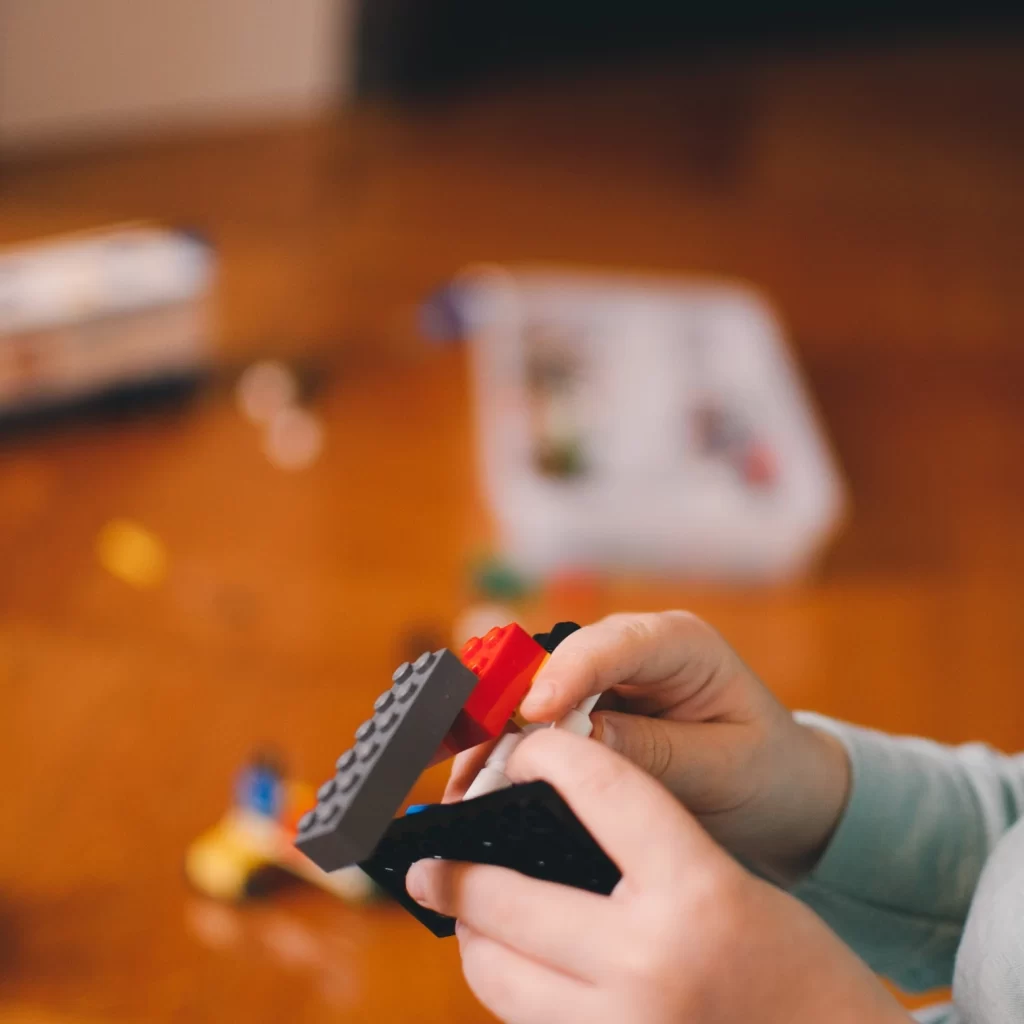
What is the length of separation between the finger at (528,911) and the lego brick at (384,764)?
3 centimetres

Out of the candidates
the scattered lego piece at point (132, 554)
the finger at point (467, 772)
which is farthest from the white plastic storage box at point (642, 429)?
the finger at point (467, 772)

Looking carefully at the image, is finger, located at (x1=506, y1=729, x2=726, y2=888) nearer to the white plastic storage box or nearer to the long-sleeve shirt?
the long-sleeve shirt

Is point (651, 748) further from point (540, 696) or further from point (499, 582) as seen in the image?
point (499, 582)

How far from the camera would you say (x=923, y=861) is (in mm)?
471

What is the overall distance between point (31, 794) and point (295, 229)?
80cm

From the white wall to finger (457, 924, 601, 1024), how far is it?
137 cm

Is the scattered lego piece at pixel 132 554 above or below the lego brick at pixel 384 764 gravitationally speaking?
below

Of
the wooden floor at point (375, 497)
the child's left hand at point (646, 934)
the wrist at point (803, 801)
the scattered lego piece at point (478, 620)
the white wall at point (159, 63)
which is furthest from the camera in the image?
the white wall at point (159, 63)

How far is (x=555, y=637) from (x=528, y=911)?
0.10 metres

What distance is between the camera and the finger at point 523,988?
11.9 inches

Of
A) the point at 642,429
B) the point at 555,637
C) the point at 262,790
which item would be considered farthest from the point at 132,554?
the point at 555,637

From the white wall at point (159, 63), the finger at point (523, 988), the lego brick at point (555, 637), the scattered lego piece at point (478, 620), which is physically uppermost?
the white wall at point (159, 63)

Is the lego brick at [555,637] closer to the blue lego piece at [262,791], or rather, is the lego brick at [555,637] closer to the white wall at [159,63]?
the blue lego piece at [262,791]

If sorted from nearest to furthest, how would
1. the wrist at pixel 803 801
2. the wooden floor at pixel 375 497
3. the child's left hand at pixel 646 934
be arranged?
the child's left hand at pixel 646 934
the wrist at pixel 803 801
the wooden floor at pixel 375 497
